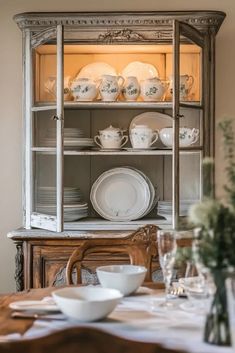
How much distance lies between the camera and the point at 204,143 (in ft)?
10.8

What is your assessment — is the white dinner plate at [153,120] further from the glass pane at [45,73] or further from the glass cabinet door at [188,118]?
the glass pane at [45,73]

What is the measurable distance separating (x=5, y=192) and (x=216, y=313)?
2.24 meters

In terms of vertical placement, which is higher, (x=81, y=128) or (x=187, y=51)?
(x=187, y=51)

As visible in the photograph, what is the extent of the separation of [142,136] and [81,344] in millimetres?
2219

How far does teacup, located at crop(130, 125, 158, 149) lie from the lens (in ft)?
11.0

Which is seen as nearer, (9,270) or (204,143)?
(204,143)

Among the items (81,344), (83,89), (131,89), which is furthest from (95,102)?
(81,344)

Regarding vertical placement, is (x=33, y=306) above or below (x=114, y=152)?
below

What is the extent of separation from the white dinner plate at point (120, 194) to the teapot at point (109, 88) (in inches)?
15.9

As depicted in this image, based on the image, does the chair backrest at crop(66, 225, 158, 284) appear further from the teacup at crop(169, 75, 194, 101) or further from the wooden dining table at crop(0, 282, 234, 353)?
the wooden dining table at crop(0, 282, 234, 353)

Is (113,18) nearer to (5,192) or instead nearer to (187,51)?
(187,51)

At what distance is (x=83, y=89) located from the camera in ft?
10.9

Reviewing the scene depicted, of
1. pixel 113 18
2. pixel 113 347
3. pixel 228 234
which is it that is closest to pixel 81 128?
pixel 113 18

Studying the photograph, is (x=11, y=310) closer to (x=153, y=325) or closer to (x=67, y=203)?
(x=153, y=325)
